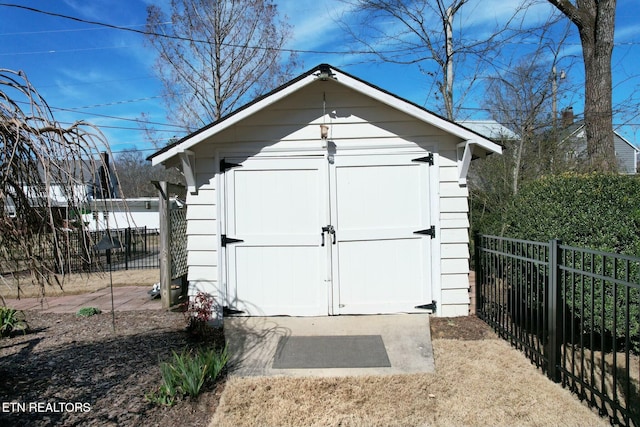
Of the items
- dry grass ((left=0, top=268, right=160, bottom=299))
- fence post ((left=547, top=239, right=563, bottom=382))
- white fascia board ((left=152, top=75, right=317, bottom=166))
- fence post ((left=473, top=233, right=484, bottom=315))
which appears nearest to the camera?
fence post ((left=547, top=239, right=563, bottom=382))

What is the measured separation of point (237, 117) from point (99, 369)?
10.3 feet

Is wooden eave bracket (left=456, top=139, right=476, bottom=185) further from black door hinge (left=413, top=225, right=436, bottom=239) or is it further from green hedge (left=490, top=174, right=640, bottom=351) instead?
green hedge (left=490, top=174, right=640, bottom=351)

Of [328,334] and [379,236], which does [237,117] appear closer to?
[379,236]

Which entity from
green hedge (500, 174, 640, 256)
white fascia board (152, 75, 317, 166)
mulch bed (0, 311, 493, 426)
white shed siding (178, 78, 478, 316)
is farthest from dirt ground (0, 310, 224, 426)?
green hedge (500, 174, 640, 256)

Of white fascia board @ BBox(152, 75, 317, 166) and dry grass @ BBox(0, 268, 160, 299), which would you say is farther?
dry grass @ BBox(0, 268, 160, 299)

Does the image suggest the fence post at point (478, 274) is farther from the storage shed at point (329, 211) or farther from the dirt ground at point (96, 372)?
the dirt ground at point (96, 372)

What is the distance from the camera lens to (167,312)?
587 centimetres

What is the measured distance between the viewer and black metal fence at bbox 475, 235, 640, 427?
2.88 m

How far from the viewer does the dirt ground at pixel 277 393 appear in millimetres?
3070

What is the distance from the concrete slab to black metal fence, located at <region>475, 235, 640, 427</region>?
A: 1000mm

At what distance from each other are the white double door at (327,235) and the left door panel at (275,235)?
1 cm

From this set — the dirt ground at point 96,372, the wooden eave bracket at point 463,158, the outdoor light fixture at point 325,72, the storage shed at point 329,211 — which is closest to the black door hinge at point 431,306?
the storage shed at point 329,211

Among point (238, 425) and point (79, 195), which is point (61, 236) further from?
point (238, 425)

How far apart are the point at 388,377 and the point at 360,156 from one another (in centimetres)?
280
